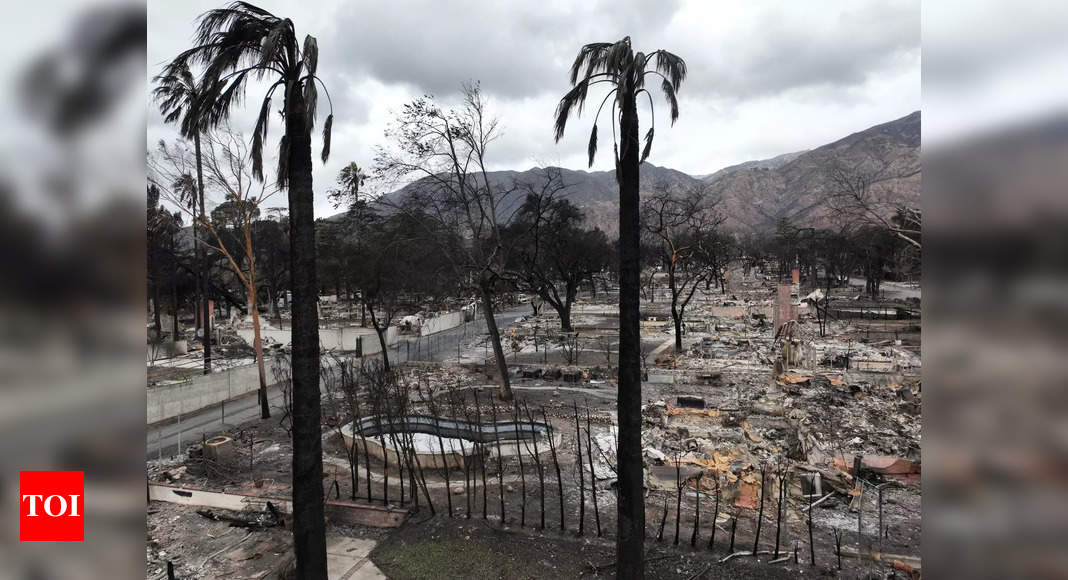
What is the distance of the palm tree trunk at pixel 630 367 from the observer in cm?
545

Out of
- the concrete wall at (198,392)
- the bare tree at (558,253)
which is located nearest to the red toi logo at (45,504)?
the concrete wall at (198,392)

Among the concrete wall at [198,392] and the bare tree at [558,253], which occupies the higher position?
the bare tree at [558,253]

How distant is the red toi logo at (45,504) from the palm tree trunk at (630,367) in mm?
4642

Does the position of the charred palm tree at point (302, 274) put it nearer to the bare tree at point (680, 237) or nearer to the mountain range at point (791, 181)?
the bare tree at point (680, 237)

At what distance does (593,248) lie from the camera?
4062 centimetres

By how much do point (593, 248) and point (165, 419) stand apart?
101ft

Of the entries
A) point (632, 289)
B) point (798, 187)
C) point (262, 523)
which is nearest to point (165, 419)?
point (262, 523)

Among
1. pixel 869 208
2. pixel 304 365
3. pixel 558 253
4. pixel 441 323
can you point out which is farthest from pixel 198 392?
pixel 558 253

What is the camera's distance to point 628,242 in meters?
5.48

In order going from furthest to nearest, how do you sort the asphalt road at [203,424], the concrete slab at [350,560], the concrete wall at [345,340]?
the concrete wall at [345,340], the asphalt road at [203,424], the concrete slab at [350,560]

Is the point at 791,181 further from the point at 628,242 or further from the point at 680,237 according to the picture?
the point at 628,242

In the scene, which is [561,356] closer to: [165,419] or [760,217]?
[165,419]

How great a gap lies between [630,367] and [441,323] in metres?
26.9

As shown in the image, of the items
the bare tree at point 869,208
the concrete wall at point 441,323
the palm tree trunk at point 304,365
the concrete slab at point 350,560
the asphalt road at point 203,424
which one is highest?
the bare tree at point 869,208
